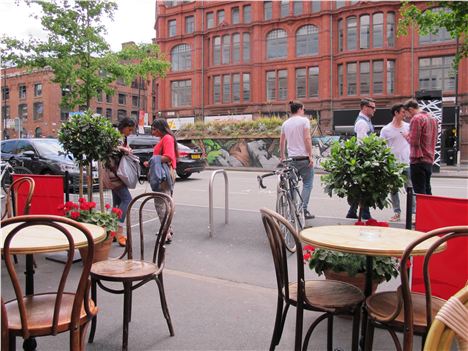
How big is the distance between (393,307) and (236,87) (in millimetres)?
43864

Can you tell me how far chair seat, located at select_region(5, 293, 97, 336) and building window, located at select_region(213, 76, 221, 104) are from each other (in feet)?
146

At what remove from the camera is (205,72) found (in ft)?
154

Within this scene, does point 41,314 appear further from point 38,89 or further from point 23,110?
point 23,110

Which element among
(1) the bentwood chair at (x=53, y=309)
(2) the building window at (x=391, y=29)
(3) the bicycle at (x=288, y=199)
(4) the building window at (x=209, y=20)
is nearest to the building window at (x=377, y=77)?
(2) the building window at (x=391, y=29)

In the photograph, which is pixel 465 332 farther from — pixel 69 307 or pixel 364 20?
pixel 364 20

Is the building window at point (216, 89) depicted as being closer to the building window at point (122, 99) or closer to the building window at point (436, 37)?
the building window at point (436, 37)

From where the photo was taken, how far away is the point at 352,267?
3.71 metres

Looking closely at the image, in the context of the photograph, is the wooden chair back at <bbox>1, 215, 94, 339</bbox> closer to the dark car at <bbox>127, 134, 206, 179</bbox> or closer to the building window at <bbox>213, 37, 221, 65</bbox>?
the dark car at <bbox>127, 134, 206, 179</bbox>

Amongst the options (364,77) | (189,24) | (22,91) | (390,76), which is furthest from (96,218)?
(22,91)

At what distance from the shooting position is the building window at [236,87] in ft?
149

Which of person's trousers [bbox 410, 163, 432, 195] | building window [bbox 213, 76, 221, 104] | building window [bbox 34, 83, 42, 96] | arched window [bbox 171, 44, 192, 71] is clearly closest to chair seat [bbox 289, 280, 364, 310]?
person's trousers [bbox 410, 163, 432, 195]

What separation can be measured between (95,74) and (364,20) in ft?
101

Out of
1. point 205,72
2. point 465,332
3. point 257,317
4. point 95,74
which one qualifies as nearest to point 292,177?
point 257,317

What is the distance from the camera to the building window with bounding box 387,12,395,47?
1544 inches
